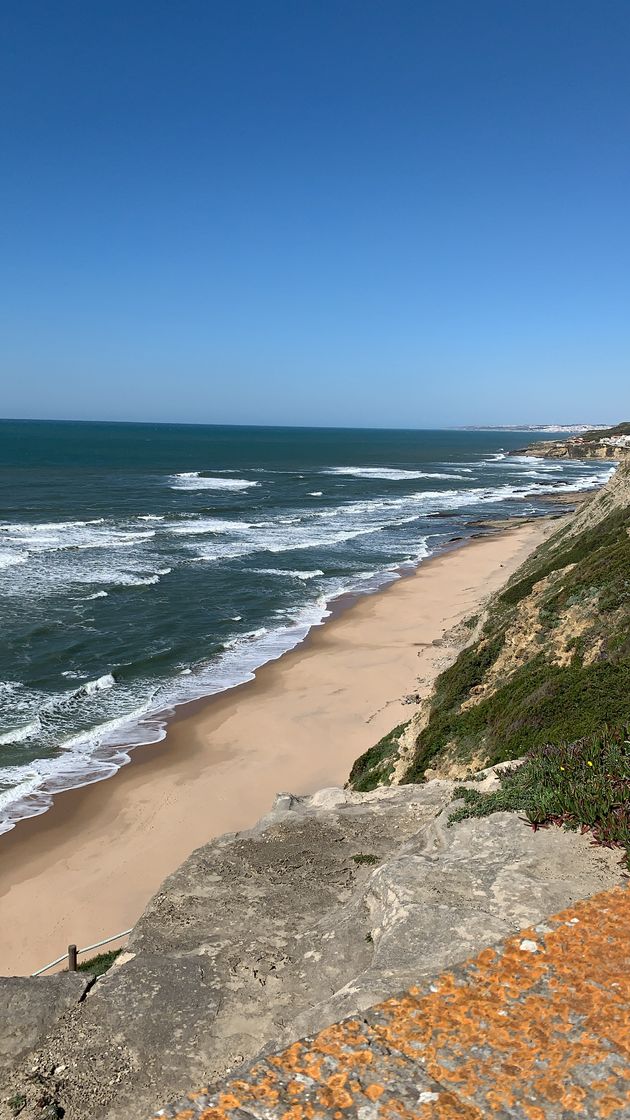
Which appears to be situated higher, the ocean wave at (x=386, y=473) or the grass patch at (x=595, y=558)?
the ocean wave at (x=386, y=473)

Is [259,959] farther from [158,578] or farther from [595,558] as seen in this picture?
[158,578]

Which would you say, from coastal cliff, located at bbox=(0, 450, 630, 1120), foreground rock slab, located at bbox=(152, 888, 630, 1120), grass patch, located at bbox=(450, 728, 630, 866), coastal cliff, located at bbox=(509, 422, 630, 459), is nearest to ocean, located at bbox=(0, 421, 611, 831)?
coastal cliff, located at bbox=(0, 450, 630, 1120)

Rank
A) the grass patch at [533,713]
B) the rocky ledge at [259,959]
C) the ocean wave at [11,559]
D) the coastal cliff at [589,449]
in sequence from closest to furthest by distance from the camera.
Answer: the rocky ledge at [259,959], the grass patch at [533,713], the ocean wave at [11,559], the coastal cliff at [589,449]

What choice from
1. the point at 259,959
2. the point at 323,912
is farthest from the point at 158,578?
the point at 259,959

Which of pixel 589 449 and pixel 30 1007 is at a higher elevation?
pixel 589 449

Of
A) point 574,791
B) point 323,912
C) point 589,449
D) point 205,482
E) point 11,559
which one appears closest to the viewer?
point 574,791

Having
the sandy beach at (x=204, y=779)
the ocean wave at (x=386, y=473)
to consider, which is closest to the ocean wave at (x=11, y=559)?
the sandy beach at (x=204, y=779)

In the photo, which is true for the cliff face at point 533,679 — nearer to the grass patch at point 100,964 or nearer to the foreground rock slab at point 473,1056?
the foreground rock slab at point 473,1056

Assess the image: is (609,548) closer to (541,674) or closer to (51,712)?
(541,674)

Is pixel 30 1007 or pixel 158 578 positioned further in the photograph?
pixel 158 578
